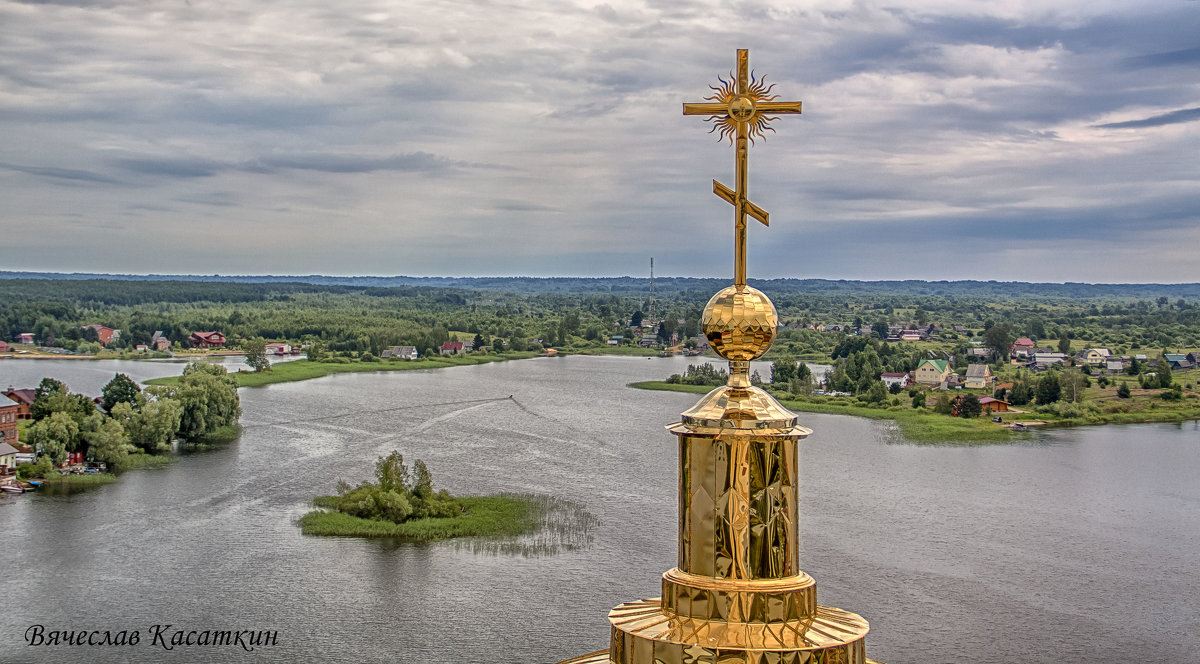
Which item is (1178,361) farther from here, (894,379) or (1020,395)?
(1020,395)

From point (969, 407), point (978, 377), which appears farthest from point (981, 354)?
point (969, 407)

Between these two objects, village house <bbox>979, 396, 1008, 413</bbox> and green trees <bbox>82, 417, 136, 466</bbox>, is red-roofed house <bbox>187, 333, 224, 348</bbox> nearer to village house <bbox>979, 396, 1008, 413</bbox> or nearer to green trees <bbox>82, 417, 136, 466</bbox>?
green trees <bbox>82, 417, 136, 466</bbox>

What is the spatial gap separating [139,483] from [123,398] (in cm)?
664

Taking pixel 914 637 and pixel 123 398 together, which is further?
pixel 123 398

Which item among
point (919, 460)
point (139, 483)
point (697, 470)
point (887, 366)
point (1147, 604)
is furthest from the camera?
point (887, 366)

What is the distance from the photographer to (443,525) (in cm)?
1856

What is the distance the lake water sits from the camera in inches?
559

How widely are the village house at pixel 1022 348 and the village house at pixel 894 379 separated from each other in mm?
10417

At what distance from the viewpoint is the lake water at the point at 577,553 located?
46.5 ft

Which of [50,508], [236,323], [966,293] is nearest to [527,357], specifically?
[236,323]

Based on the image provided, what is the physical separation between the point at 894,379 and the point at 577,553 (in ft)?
81.6

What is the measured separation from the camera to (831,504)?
20453 mm

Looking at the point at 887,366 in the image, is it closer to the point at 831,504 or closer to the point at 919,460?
the point at 919,460

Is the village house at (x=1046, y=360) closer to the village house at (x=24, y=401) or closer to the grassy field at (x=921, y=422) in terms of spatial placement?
the grassy field at (x=921, y=422)
